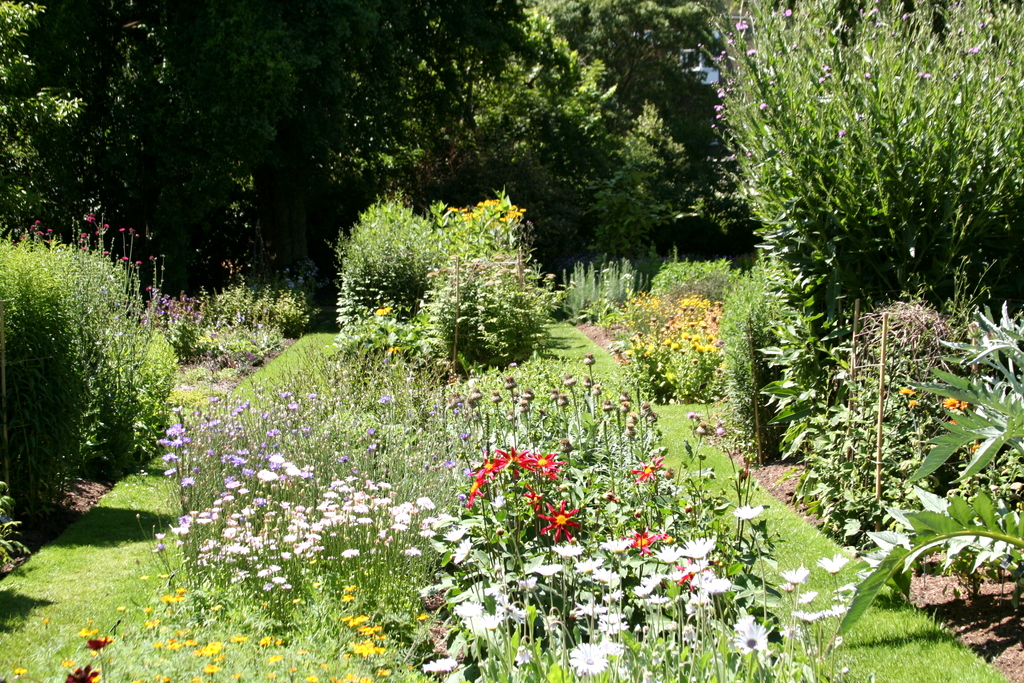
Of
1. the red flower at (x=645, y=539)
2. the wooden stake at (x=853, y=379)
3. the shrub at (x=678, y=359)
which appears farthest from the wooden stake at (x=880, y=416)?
the shrub at (x=678, y=359)

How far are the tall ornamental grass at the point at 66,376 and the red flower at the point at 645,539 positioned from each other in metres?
3.93

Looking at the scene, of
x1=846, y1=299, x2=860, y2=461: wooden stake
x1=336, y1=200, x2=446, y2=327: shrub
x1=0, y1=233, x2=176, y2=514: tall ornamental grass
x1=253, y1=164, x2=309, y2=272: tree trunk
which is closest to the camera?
x1=846, y1=299, x2=860, y2=461: wooden stake

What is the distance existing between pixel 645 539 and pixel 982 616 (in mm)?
1942

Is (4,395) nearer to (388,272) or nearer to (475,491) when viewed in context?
(475,491)

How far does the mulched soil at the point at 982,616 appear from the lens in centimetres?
351

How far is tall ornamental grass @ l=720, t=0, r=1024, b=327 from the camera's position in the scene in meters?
4.94

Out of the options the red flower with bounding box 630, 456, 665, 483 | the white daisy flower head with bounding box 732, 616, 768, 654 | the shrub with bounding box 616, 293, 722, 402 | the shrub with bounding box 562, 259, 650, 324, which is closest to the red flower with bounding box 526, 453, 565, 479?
the red flower with bounding box 630, 456, 665, 483

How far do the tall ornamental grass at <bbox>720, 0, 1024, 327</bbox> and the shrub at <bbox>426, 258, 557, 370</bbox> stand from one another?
3959 mm

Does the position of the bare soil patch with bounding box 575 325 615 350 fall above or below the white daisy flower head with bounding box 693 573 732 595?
below

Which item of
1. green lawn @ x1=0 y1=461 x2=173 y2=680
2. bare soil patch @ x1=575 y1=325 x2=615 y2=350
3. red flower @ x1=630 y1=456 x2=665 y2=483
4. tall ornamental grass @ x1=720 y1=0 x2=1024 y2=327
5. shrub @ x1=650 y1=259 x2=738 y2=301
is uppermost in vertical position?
tall ornamental grass @ x1=720 y1=0 x2=1024 y2=327

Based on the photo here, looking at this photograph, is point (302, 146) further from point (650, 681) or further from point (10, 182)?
point (650, 681)

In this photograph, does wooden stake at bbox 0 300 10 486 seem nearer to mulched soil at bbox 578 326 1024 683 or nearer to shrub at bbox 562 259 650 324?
mulched soil at bbox 578 326 1024 683

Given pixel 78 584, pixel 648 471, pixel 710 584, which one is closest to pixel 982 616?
pixel 648 471

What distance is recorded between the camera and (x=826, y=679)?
2.57m
